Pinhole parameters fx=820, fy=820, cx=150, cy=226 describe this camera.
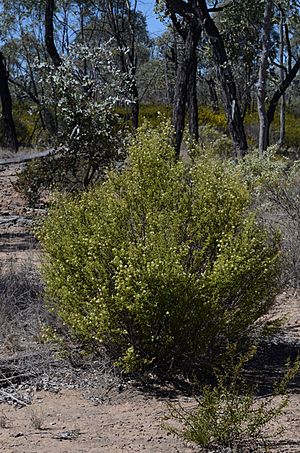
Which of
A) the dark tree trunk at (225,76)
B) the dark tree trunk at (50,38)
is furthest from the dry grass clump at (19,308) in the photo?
the dark tree trunk at (50,38)

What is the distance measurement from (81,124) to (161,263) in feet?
26.1

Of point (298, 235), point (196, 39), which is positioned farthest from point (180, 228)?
point (196, 39)

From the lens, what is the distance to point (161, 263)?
471cm

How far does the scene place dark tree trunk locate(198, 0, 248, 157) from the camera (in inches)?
539

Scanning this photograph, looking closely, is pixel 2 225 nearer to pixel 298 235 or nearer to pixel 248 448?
pixel 298 235

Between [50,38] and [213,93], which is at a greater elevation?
[50,38]

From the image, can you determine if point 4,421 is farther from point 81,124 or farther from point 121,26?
point 121,26

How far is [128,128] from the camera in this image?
12438 mm

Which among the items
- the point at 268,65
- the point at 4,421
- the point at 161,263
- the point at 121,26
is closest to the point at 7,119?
the point at 268,65

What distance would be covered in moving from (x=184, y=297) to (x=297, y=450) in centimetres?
127

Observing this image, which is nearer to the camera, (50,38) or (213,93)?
(50,38)

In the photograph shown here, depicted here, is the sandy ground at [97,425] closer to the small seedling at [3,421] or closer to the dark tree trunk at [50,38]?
the small seedling at [3,421]

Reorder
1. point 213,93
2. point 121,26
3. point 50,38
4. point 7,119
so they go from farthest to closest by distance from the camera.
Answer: point 213,93
point 121,26
point 7,119
point 50,38

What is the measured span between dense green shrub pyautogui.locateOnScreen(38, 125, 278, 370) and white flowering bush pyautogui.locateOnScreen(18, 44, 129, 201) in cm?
654
